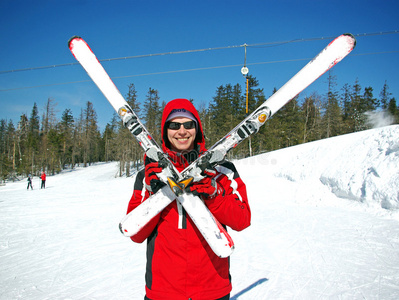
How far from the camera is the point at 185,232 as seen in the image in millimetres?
1680

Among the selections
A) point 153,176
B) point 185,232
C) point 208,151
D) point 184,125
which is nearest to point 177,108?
point 184,125

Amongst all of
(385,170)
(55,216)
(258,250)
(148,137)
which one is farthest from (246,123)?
(55,216)

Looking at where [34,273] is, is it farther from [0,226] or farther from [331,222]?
[331,222]

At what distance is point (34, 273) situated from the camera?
173 inches

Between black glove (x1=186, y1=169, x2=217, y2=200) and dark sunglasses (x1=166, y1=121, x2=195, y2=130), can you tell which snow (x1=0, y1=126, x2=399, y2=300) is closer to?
black glove (x1=186, y1=169, x2=217, y2=200)

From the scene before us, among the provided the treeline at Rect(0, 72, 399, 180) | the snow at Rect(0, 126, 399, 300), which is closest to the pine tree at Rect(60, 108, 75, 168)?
the treeline at Rect(0, 72, 399, 180)

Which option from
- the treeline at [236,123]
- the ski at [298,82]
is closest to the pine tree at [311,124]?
the treeline at [236,123]

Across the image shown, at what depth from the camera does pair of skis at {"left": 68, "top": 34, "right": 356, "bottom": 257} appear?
5.49 feet

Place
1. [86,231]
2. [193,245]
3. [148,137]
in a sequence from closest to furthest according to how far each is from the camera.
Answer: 1. [193,245]
2. [148,137]
3. [86,231]

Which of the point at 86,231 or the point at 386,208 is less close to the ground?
the point at 386,208

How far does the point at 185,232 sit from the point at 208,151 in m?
0.65

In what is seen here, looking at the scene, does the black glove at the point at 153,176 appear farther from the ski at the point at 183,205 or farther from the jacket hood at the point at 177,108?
the jacket hood at the point at 177,108

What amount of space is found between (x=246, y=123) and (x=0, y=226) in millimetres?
9904

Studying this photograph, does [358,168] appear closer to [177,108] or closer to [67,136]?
[177,108]
